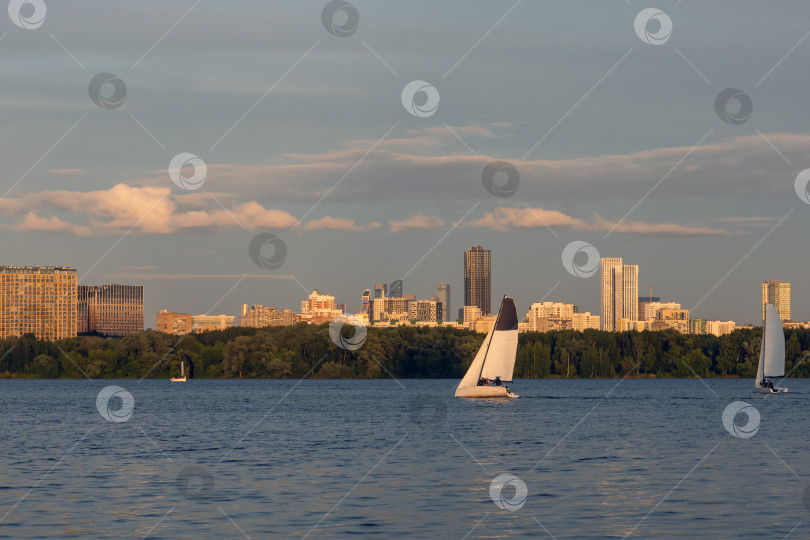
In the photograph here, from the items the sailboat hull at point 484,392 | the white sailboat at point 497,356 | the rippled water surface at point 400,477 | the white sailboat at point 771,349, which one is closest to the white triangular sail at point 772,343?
the white sailboat at point 771,349

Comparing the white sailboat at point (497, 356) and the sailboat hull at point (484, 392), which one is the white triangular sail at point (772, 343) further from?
the sailboat hull at point (484, 392)

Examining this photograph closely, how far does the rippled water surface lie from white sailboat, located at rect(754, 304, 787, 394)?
34326 millimetres

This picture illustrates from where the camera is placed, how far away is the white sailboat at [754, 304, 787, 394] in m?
121

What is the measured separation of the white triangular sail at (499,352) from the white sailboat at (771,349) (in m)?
26.6

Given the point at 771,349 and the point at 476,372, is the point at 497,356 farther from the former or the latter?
the point at 771,349

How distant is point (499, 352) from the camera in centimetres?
11412

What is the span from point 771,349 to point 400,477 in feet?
282

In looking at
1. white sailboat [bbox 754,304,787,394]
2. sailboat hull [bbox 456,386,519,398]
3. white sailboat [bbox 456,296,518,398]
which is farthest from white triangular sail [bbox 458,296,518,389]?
white sailboat [bbox 754,304,787,394]

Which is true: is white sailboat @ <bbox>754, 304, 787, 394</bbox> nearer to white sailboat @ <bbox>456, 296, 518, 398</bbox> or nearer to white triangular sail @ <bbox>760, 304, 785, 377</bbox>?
white triangular sail @ <bbox>760, 304, 785, 377</bbox>

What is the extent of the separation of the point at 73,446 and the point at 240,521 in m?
30.2

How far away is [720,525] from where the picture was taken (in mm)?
34125

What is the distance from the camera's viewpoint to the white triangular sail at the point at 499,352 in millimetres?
113750

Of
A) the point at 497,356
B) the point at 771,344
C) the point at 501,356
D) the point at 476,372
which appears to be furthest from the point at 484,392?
the point at 771,344

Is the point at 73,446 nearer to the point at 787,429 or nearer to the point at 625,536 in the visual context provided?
the point at 625,536
